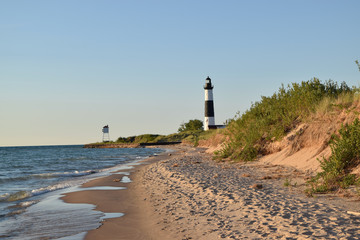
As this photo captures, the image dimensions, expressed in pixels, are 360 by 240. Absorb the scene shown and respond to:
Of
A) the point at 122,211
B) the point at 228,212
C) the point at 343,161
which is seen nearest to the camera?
the point at 228,212

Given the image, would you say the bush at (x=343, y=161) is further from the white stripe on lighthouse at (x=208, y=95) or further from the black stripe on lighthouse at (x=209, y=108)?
the white stripe on lighthouse at (x=208, y=95)

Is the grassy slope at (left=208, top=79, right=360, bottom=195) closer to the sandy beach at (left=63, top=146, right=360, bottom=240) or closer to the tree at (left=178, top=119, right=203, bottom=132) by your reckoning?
the sandy beach at (left=63, top=146, right=360, bottom=240)

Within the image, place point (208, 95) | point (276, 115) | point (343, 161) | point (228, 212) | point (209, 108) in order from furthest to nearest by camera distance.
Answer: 1. point (208, 95)
2. point (209, 108)
3. point (276, 115)
4. point (343, 161)
5. point (228, 212)

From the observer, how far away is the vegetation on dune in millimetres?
17297

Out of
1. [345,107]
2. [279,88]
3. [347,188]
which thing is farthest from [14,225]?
[279,88]

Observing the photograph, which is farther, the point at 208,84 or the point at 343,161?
the point at 208,84

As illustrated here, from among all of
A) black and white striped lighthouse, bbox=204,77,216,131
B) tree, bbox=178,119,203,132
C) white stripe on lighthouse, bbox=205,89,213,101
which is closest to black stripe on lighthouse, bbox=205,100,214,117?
black and white striped lighthouse, bbox=204,77,216,131

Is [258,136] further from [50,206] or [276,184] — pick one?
[50,206]

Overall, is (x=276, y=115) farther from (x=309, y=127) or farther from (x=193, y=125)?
(x=193, y=125)

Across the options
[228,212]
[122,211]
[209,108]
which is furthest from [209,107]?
[228,212]

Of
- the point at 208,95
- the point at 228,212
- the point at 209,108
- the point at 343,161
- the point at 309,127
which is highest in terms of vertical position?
the point at 208,95

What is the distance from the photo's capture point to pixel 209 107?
2564 inches

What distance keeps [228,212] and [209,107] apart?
2277 inches

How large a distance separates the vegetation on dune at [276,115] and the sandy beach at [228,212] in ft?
19.5
